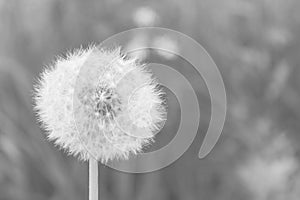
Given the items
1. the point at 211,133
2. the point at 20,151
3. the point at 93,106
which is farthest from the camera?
the point at 20,151

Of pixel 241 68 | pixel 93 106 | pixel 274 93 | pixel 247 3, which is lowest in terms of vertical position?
pixel 93 106

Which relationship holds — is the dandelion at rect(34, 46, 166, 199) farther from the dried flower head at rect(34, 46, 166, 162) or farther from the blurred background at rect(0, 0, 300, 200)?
the blurred background at rect(0, 0, 300, 200)

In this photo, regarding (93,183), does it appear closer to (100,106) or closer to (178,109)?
(100,106)

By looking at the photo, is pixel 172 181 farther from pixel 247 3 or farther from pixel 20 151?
pixel 247 3

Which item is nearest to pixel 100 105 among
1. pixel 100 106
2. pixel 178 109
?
pixel 100 106

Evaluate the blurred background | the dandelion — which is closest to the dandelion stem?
the dandelion

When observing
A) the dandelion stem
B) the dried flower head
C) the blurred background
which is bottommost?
the dandelion stem

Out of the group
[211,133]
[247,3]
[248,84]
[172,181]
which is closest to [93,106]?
[211,133]

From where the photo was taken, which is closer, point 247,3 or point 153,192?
point 153,192

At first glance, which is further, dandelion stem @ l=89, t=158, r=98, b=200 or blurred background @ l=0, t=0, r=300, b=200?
A: blurred background @ l=0, t=0, r=300, b=200
